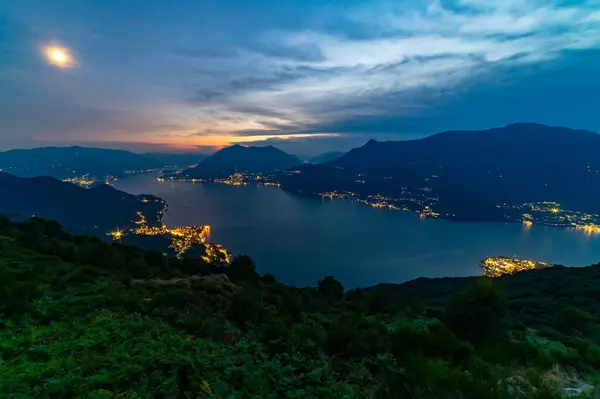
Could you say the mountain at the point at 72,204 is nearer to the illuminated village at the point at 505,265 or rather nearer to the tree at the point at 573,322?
the illuminated village at the point at 505,265

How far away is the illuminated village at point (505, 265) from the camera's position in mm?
80688

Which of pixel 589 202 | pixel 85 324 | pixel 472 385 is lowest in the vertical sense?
pixel 589 202

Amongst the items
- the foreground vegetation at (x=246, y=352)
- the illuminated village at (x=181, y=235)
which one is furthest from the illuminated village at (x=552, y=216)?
the foreground vegetation at (x=246, y=352)

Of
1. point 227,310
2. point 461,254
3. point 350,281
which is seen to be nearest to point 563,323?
point 227,310

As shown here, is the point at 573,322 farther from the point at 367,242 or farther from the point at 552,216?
the point at 552,216

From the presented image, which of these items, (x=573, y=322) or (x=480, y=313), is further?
(x=573, y=322)

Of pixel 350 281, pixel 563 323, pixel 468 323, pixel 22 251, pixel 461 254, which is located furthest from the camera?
pixel 461 254

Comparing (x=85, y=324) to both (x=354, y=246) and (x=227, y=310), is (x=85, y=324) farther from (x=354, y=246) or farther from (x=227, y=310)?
(x=354, y=246)

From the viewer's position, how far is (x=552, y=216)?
162250 millimetres

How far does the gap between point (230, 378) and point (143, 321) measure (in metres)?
3.99

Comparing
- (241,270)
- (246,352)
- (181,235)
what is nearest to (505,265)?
(241,270)

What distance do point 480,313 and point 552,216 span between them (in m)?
208

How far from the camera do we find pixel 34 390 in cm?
413

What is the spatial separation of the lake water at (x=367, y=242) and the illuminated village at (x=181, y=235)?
19.9 feet
